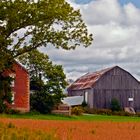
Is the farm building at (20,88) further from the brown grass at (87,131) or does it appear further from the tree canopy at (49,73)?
the brown grass at (87,131)

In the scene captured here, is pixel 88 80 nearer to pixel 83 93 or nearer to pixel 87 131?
pixel 83 93

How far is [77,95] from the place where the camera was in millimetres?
120000

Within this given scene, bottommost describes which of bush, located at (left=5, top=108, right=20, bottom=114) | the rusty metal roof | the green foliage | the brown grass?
the brown grass

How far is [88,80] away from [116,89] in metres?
8.67

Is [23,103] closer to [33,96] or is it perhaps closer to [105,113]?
[33,96]

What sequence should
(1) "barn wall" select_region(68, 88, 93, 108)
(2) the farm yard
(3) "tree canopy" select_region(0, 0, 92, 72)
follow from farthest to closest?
(1) "barn wall" select_region(68, 88, 93, 108), (3) "tree canopy" select_region(0, 0, 92, 72), (2) the farm yard

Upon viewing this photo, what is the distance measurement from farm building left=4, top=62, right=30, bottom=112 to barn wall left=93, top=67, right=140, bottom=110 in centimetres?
2403

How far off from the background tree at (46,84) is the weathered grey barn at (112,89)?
78.8 ft

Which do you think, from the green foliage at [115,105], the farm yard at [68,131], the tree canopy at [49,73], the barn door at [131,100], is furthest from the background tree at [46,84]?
the farm yard at [68,131]

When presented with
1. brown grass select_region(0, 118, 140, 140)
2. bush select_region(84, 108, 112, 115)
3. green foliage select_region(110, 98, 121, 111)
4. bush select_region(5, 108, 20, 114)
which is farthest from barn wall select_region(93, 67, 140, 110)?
brown grass select_region(0, 118, 140, 140)

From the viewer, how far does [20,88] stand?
86438 mm

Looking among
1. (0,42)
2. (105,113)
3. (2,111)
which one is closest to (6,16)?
(0,42)

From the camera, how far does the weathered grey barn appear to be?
353ft

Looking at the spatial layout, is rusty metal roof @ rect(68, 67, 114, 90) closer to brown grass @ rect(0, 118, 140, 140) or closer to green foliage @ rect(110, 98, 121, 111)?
green foliage @ rect(110, 98, 121, 111)
